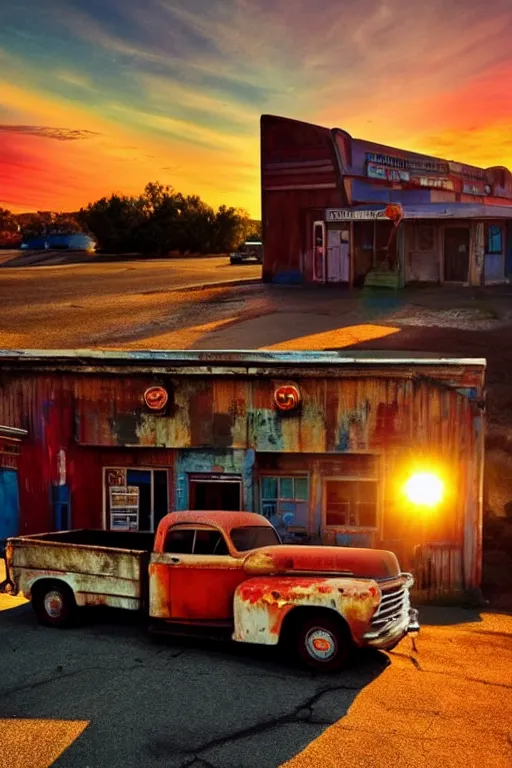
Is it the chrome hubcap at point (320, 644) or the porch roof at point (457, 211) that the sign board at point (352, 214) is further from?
the chrome hubcap at point (320, 644)

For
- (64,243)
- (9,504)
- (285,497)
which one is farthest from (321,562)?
(64,243)

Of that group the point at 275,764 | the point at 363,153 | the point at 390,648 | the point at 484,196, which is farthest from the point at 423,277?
the point at 275,764

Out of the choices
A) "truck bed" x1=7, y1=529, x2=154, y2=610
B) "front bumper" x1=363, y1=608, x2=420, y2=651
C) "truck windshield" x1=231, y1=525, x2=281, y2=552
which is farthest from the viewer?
"truck bed" x1=7, y1=529, x2=154, y2=610

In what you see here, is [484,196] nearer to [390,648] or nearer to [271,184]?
[271,184]

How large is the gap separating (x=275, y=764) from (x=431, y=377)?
24.6ft

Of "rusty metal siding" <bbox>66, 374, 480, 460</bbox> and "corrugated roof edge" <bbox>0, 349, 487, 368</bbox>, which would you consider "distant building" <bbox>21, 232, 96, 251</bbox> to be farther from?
"rusty metal siding" <bbox>66, 374, 480, 460</bbox>

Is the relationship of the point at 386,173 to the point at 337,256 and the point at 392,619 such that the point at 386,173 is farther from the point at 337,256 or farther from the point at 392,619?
the point at 392,619

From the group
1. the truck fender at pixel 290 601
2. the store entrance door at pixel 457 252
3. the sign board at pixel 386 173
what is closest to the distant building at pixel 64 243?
the sign board at pixel 386 173

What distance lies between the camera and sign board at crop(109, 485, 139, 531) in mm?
14680

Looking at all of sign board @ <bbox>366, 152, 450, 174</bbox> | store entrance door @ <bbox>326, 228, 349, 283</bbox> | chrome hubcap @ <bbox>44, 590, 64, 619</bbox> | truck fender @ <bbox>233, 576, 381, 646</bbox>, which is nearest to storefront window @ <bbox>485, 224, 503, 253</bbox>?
sign board @ <bbox>366, 152, 450, 174</bbox>

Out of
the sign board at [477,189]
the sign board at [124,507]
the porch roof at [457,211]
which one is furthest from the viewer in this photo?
the sign board at [477,189]

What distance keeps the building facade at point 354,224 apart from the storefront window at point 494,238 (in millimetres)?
41

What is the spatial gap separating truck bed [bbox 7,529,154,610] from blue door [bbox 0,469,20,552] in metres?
2.99

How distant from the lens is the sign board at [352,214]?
1248 inches
